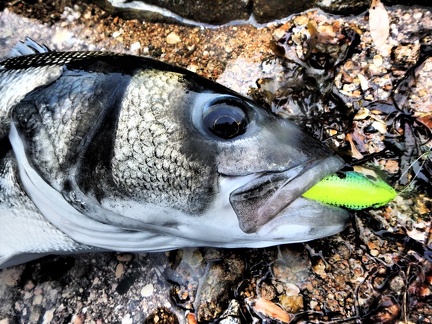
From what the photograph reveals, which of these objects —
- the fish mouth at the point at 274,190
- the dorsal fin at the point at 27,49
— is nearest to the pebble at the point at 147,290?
the fish mouth at the point at 274,190

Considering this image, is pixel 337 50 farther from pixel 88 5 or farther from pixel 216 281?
pixel 88 5

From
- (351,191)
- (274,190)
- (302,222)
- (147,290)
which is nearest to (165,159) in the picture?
(274,190)

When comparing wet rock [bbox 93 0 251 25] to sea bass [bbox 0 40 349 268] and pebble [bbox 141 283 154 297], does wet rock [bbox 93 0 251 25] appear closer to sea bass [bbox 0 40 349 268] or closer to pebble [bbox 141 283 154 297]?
sea bass [bbox 0 40 349 268]

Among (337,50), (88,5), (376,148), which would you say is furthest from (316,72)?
(88,5)

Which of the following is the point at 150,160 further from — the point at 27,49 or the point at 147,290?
the point at 27,49

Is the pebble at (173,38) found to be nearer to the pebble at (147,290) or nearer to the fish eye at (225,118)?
the fish eye at (225,118)

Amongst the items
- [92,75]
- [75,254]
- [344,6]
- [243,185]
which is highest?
[344,6]
